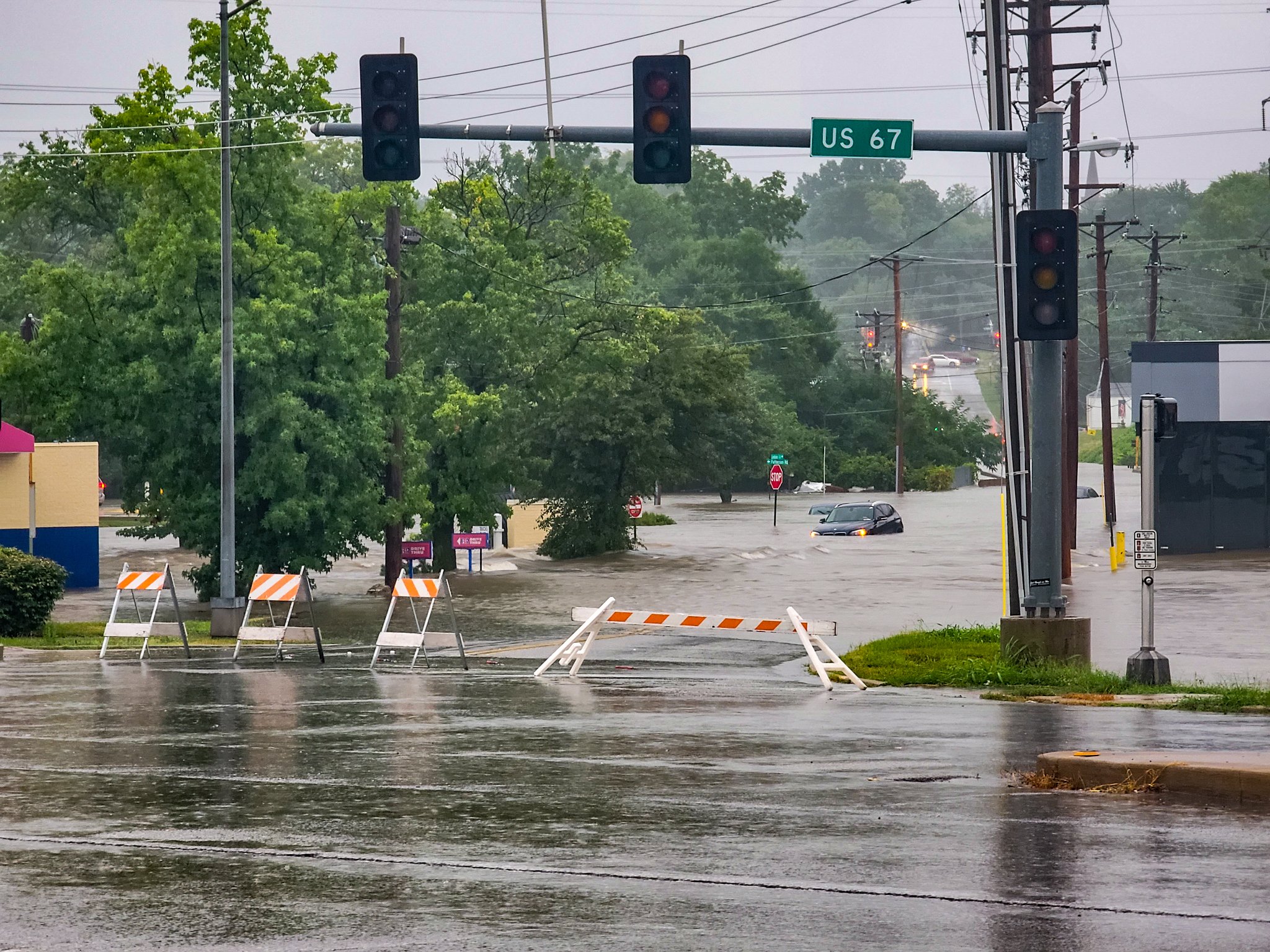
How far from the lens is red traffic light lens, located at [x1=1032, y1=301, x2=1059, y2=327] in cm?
1798

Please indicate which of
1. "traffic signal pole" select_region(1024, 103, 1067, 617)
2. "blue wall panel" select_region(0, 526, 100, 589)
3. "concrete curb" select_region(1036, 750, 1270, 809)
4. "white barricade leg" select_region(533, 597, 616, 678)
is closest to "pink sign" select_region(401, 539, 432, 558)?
"blue wall panel" select_region(0, 526, 100, 589)

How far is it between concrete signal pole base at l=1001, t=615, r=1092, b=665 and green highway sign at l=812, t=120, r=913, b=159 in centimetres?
544

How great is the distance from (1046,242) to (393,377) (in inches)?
882

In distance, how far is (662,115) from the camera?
17797 mm

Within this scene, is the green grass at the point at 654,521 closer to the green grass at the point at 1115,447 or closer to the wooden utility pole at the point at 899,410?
the wooden utility pole at the point at 899,410

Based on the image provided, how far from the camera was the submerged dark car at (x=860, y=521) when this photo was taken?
63969mm

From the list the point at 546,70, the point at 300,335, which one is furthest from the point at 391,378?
the point at 546,70

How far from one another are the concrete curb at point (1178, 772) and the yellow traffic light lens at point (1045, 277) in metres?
7.50

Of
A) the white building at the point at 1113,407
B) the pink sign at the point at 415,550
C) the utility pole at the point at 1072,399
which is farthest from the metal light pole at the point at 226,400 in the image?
the white building at the point at 1113,407

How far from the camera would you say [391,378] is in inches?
1508

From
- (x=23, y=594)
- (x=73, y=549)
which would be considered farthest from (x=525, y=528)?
(x=23, y=594)

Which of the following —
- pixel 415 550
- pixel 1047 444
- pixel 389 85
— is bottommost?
pixel 415 550

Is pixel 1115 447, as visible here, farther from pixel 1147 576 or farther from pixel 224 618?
pixel 1147 576

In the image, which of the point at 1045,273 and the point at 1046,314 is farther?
the point at 1045,273
